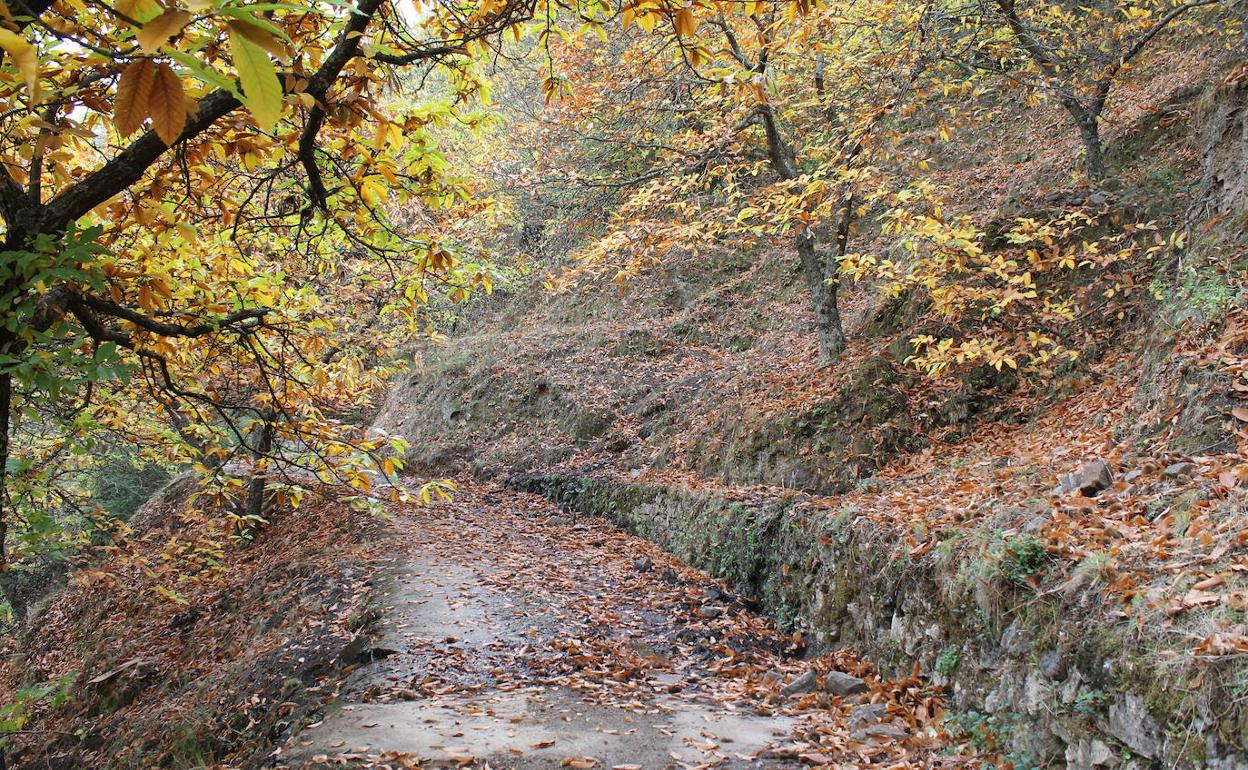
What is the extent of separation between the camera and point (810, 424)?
8.88 m

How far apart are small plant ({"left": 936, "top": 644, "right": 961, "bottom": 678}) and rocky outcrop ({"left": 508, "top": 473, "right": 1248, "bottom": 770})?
0.01 metres

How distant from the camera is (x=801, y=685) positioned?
5.36m

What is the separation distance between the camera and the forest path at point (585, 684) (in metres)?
4.07

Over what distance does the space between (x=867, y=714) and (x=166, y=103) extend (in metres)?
4.97

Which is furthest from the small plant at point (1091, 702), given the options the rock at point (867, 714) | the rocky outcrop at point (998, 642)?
the rock at point (867, 714)

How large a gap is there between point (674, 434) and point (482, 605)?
18.7 feet

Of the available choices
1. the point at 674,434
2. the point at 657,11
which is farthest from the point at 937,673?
the point at 674,434

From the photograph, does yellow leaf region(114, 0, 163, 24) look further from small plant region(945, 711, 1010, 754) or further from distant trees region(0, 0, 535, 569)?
small plant region(945, 711, 1010, 754)

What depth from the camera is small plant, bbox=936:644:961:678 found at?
448 centimetres

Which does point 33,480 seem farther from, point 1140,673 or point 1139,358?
point 1139,358

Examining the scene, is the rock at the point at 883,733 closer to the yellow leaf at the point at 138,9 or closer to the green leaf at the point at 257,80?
the green leaf at the point at 257,80

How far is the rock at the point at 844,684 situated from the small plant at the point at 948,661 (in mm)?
662

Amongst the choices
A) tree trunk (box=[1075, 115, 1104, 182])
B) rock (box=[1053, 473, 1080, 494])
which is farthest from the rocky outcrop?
tree trunk (box=[1075, 115, 1104, 182])

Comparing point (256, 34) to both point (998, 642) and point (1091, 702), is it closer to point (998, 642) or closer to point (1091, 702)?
point (1091, 702)
